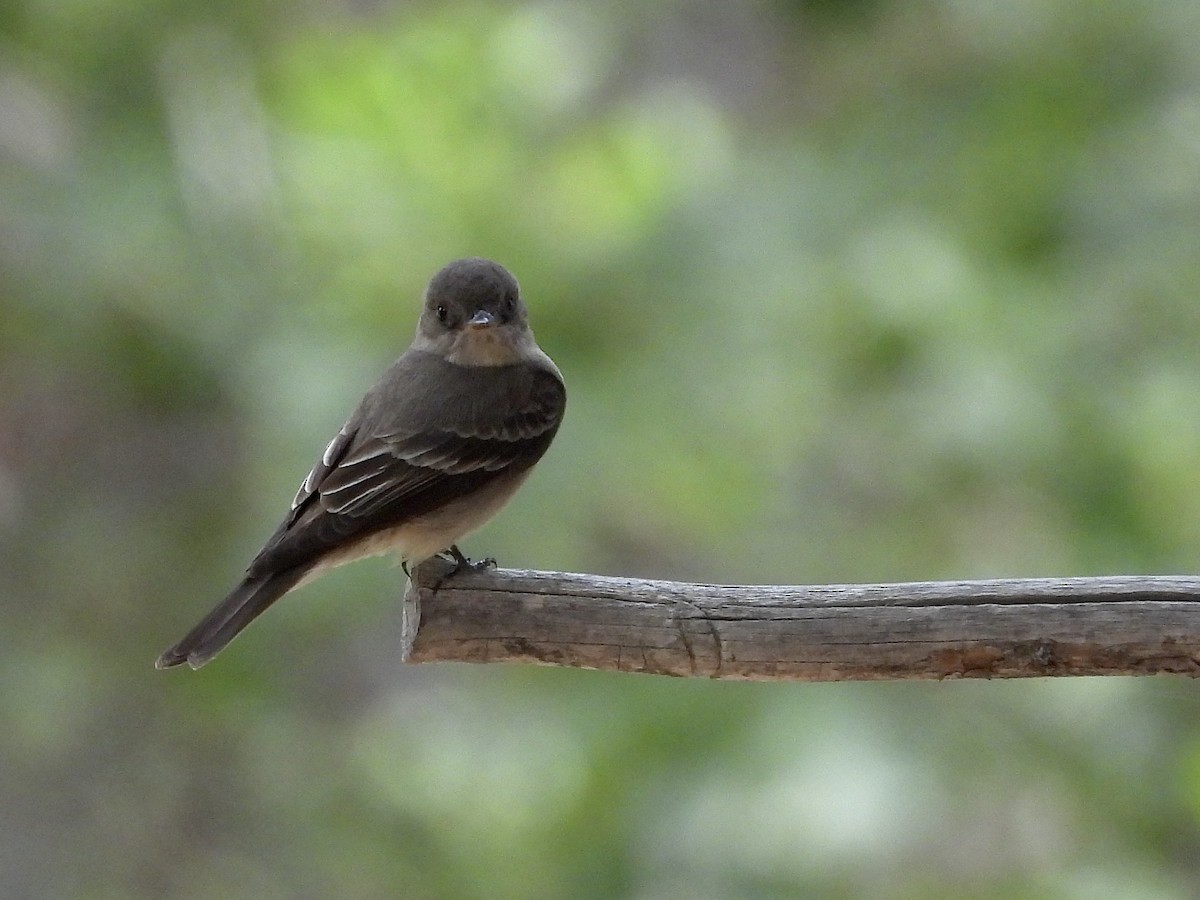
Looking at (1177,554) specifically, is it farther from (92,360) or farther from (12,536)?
(12,536)

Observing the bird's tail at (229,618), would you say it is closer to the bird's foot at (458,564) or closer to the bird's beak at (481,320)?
the bird's foot at (458,564)

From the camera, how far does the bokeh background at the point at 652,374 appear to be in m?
6.36

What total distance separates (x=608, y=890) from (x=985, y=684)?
6.25 feet

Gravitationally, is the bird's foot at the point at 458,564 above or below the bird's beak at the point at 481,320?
below

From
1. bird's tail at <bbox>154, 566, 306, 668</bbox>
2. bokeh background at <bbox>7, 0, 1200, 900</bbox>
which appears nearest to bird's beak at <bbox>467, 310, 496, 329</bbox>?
bird's tail at <bbox>154, 566, 306, 668</bbox>

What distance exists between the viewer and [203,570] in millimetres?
8133

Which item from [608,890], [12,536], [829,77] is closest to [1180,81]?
[829,77]

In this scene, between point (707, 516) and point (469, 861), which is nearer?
point (707, 516)

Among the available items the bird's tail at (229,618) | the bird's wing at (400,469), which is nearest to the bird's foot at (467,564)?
the bird's wing at (400,469)

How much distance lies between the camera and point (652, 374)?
662cm

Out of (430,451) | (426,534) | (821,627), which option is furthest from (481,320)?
(821,627)

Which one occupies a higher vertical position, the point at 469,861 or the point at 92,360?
the point at 92,360

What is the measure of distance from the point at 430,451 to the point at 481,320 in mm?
457

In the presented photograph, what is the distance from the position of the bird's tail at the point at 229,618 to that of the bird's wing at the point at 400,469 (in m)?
0.03
